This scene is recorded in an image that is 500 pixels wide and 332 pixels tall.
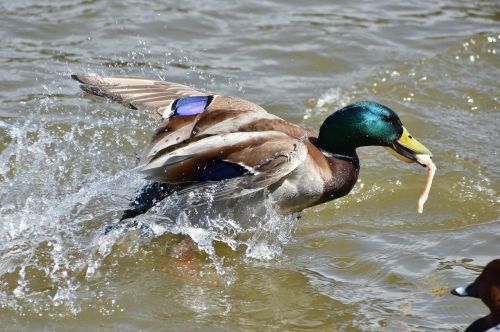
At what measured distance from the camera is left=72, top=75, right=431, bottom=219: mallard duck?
19.1 feet

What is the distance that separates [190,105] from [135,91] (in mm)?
565

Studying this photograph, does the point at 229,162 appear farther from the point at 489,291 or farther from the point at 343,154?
the point at 489,291

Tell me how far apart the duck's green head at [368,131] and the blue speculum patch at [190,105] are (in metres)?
0.81

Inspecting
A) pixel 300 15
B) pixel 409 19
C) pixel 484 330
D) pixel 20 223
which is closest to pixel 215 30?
pixel 300 15

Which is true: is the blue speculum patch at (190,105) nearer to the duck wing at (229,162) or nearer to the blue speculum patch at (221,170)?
the duck wing at (229,162)

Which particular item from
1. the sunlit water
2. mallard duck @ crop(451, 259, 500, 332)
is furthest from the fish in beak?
mallard duck @ crop(451, 259, 500, 332)

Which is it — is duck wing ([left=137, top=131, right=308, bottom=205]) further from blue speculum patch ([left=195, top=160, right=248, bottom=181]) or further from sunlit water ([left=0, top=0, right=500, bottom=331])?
sunlit water ([left=0, top=0, right=500, bottom=331])

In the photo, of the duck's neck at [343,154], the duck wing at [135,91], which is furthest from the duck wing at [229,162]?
the duck wing at [135,91]

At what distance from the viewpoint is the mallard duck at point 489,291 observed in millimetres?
4512

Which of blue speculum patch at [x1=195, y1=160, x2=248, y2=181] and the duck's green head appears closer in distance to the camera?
blue speculum patch at [x1=195, y1=160, x2=248, y2=181]

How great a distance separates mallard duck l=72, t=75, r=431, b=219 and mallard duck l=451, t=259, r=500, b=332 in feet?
4.96

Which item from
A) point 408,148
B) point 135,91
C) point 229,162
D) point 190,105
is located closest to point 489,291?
point 408,148

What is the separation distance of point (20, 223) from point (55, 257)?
486 mm

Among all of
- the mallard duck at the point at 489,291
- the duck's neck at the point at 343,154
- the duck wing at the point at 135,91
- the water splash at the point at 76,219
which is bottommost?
the water splash at the point at 76,219
